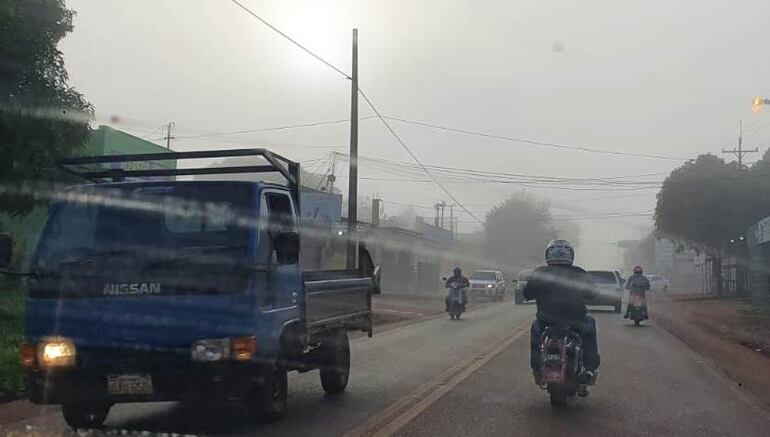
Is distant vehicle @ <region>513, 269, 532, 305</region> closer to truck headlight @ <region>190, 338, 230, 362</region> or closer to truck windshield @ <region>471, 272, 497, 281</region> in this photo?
truck headlight @ <region>190, 338, 230, 362</region>

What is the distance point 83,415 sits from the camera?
7.89 metres

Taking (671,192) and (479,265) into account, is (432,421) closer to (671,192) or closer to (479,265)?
(671,192)

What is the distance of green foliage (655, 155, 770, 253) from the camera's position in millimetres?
48250

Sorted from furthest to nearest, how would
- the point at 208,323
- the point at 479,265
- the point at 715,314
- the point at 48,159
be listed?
the point at 479,265 → the point at 715,314 → the point at 48,159 → the point at 208,323

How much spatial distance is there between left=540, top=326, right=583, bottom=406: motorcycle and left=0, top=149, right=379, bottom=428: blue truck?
2.69 metres

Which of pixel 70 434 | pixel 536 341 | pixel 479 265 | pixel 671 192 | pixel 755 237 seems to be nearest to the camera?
pixel 70 434

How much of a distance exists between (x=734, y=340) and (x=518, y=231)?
236 ft

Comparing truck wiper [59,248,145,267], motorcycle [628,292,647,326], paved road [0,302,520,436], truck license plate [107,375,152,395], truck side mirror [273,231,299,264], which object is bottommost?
paved road [0,302,520,436]

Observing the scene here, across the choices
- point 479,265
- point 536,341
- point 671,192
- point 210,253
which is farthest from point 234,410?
point 479,265

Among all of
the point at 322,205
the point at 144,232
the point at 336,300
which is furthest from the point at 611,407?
the point at 322,205

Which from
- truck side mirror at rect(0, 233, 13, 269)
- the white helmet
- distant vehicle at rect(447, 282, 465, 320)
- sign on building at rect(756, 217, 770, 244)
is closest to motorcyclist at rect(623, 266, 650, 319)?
distant vehicle at rect(447, 282, 465, 320)

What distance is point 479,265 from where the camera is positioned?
84562 mm

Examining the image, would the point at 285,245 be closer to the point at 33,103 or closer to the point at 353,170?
the point at 33,103

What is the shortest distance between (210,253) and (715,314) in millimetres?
29209
